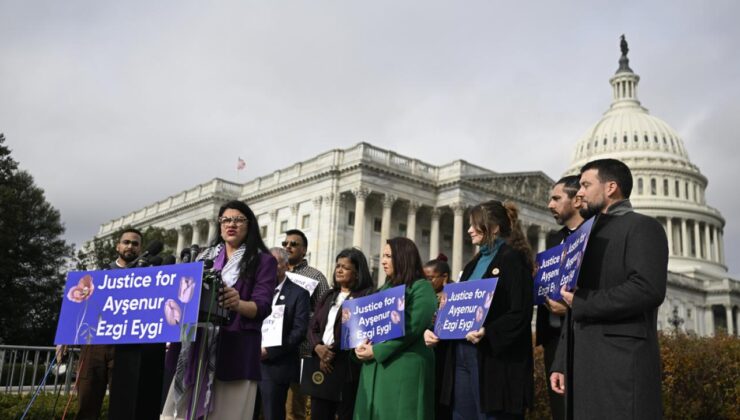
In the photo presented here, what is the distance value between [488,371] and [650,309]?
1973mm

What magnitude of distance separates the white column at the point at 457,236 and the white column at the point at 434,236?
1.40 metres

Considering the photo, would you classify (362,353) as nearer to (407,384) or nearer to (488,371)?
(407,384)

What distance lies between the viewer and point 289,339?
8.20 meters

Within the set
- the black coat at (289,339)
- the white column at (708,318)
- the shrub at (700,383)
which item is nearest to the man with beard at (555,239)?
the black coat at (289,339)

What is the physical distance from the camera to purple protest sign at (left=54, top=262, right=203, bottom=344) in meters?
5.13

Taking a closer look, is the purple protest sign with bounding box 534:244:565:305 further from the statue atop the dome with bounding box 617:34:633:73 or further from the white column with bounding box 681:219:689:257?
the statue atop the dome with bounding box 617:34:633:73

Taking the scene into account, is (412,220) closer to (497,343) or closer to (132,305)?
(497,343)

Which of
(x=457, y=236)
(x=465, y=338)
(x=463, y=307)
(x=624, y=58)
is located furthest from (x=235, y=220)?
(x=624, y=58)

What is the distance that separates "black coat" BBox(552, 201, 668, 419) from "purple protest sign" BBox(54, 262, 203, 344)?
2.92 m

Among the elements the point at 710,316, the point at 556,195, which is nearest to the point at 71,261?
the point at 556,195

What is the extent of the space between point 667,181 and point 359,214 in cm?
7036

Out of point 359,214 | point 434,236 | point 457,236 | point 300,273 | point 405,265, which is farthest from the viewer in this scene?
point 434,236

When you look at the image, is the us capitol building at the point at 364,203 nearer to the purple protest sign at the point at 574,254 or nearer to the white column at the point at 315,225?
the white column at the point at 315,225

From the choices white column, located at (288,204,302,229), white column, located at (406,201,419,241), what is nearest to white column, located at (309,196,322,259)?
white column, located at (288,204,302,229)
